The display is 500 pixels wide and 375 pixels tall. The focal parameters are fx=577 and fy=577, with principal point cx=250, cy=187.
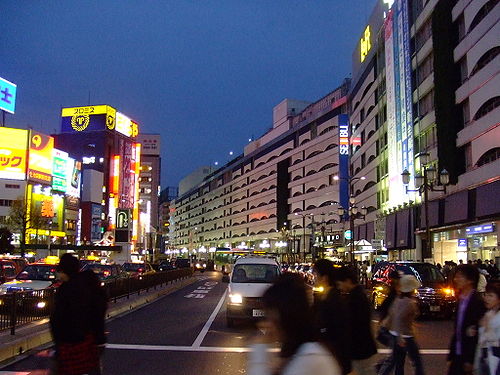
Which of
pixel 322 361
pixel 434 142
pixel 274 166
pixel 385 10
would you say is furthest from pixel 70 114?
pixel 322 361

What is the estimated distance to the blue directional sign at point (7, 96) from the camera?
8131cm

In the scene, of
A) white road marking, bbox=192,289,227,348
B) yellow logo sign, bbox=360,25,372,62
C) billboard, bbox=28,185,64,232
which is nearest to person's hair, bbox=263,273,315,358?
white road marking, bbox=192,289,227,348

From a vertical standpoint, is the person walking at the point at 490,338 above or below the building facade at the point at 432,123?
below

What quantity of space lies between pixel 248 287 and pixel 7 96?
76298 millimetres

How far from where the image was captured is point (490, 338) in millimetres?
5785

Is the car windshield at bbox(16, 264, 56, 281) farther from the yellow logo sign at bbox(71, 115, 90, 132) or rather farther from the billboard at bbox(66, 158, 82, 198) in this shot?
the yellow logo sign at bbox(71, 115, 90, 132)

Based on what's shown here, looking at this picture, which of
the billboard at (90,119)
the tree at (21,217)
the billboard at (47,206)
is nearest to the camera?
the tree at (21,217)

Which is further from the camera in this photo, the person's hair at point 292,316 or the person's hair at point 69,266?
the person's hair at point 69,266

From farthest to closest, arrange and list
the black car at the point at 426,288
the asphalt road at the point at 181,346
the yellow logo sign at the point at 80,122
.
Result: the yellow logo sign at the point at 80,122, the black car at the point at 426,288, the asphalt road at the point at 181,346

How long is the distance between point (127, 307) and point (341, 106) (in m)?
71.9

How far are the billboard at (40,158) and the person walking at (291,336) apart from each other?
85035 mm

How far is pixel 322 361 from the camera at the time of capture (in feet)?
9.26

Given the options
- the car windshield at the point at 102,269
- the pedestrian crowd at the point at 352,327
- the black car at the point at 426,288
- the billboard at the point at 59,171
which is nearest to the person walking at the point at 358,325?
the pedestrian crowd at the point at 352,327

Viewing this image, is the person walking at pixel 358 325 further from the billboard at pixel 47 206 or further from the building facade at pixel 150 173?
the building facade at pixel 150 173
